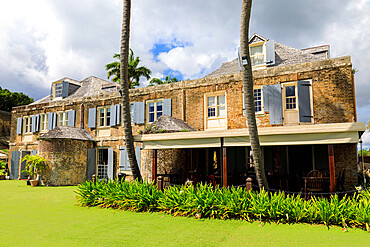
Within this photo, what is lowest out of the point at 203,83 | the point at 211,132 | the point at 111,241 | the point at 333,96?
the point at 111,241

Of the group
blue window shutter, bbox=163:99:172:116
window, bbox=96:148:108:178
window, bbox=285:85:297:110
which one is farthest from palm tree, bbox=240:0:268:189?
window, bbox=96:148:108:178

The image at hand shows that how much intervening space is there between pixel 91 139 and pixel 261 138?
12.0 m

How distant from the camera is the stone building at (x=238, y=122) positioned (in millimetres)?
9500

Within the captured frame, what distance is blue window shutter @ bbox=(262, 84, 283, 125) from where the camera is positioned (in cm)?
1254

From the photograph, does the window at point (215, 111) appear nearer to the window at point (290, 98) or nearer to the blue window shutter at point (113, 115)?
the window at point (290, 98)

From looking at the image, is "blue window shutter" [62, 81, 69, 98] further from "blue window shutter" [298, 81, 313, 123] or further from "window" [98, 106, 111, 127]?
"blue window shutter" [298, 81, 313, 123]

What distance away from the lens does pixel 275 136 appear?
886 centimetres

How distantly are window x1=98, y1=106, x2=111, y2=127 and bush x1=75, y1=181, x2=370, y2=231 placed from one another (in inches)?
363

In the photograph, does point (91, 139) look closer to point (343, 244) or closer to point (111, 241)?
point (111, 241)

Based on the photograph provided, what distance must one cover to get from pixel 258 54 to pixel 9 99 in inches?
1523

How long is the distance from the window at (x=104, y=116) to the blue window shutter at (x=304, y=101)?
1134 centimetres

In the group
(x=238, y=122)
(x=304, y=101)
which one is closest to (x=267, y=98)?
(x=304, y=101)

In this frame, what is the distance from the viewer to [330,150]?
8.04 m

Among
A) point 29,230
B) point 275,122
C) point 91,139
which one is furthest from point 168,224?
point 91,139
